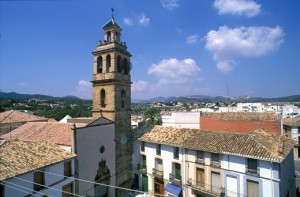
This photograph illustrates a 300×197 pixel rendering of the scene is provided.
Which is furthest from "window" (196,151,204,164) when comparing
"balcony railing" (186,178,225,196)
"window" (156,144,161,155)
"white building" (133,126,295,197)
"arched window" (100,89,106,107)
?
"arched window" (100,89,106,107)

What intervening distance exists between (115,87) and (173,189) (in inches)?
490

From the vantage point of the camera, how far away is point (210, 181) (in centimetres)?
2012

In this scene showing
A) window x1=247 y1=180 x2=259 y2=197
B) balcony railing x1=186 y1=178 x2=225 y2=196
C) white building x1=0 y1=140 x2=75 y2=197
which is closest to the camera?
white building x1=0 y1=140 x2=75 y2=197

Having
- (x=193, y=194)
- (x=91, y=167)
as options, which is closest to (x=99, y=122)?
(x=91, y=167)

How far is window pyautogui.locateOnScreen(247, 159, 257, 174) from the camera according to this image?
17767 millimetres

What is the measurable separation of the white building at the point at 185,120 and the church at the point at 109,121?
2195 centimetres

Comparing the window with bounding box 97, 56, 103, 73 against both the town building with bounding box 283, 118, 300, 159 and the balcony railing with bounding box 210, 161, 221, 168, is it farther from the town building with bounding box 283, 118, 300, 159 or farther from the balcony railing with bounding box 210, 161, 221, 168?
the town building with bounding box 283, 118, 300, 159

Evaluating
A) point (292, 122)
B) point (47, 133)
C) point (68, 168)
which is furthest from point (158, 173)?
point (292, 122)

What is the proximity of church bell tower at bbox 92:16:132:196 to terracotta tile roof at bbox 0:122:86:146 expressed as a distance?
369 centimetres

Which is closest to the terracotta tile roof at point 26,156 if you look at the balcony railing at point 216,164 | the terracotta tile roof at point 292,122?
the balcony railing at point 216,164

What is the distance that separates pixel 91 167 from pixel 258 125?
85.8 ft

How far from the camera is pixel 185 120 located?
4481 cm

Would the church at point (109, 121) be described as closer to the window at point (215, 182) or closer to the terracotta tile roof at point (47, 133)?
the terracotta tile roof at point (47, 133)

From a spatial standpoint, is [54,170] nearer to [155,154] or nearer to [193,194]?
[155,154]
